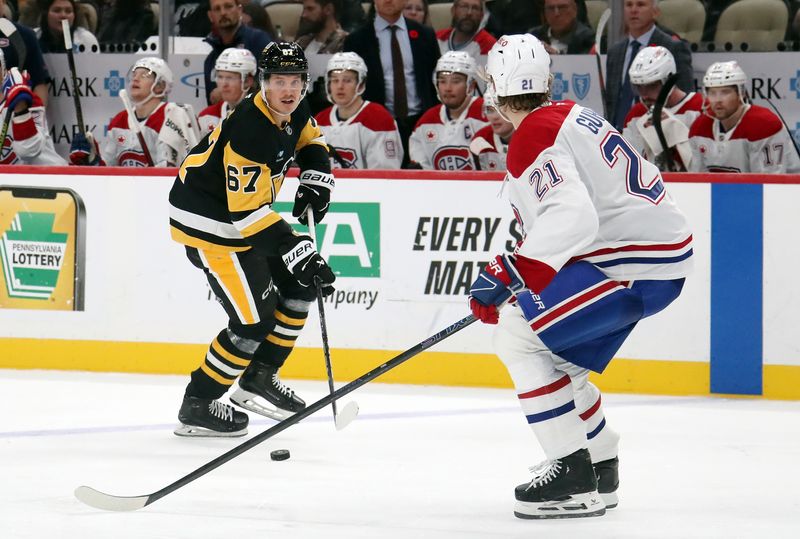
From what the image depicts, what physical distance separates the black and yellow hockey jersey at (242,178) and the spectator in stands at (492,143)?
1.52 meters

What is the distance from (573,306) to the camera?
10.6ft

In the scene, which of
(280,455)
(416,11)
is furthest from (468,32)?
(280,455)

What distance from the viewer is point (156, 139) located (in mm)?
6527

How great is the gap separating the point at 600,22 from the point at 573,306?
3188mm

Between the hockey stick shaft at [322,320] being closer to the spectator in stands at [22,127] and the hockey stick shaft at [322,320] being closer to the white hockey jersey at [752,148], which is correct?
the white hockey jersey at [752,148]

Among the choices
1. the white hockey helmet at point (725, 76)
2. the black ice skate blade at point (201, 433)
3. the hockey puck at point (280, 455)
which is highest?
the white hockey helmet at point (725, 76)

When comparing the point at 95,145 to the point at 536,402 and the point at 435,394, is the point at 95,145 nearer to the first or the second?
the point at 435,394

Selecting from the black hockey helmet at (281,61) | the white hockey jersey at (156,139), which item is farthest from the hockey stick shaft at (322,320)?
the white hockey jersey at (156,139)

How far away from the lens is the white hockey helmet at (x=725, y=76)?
5.73 metres

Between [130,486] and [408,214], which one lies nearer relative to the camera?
[130,486]

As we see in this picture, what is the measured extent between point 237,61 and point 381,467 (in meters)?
2.85

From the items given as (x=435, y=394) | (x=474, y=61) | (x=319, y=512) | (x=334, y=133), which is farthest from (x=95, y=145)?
(x=319, y=512)

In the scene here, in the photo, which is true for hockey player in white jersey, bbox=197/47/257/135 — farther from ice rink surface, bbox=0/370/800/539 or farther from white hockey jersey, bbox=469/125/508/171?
ice rink surface, bbox=0/370/800/539

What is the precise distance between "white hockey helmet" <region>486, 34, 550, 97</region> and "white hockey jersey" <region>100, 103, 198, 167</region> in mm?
3098
